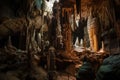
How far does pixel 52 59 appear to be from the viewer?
12.9 meters

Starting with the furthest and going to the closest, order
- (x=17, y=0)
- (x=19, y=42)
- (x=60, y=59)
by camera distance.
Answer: (x=19, y=42) < (x=17, y=0) < (x=60, y=59)

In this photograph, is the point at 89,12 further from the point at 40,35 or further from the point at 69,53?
the point at 40,35

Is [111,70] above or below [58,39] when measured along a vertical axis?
below

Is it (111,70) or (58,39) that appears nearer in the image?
(111,70)

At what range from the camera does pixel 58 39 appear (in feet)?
56.9

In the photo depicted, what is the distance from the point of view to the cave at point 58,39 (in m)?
13.1

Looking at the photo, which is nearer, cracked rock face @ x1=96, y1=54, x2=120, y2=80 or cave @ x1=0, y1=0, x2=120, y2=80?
cracked rock face @ x1=96, y1=54, x2=120, y2=80

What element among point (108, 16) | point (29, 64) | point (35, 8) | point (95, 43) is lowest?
point (29, 64)

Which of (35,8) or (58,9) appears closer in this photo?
(58,9)

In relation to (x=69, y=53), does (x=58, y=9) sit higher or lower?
higher

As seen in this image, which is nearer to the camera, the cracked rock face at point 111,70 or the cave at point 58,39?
the cracked rock face at point 111,70

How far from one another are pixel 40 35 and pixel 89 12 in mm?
9758

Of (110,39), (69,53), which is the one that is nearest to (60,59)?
(69,53)

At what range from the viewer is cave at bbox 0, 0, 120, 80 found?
1311 centimetres
